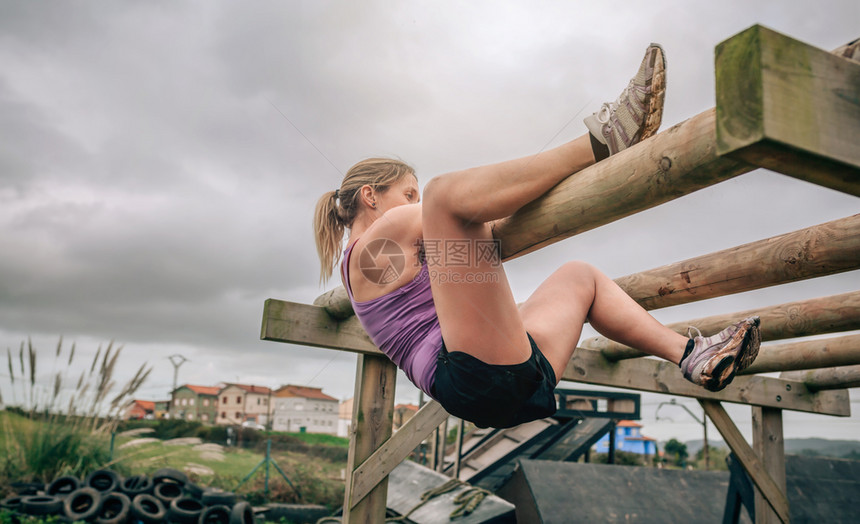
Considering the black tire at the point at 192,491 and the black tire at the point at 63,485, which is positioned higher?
the black tire at the point at 63,485

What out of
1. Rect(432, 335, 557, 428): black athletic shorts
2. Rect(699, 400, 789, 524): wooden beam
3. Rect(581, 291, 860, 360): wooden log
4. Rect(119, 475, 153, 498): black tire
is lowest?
Rect(119, 475, 153, 498): black tire

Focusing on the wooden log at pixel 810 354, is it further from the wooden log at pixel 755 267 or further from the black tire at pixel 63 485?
the black tire at pixel 63 485

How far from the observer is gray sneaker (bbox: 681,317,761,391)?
69.1 inches

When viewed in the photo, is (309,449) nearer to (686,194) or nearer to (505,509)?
(505,509)

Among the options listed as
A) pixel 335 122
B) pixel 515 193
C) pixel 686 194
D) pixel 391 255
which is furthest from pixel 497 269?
pixel 335 122

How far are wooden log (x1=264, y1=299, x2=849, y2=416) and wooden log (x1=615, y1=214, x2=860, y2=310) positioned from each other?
134 cm

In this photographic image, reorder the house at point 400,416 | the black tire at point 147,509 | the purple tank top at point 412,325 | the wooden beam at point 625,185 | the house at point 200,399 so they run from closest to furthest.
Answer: the wooden beam at point 625,185 → the purple tank top at point 412,325 → the black tire at point 147,509 → the house at point 400,416 → the house at point 200,399

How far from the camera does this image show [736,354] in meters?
1.77

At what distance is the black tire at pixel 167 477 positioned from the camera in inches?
258

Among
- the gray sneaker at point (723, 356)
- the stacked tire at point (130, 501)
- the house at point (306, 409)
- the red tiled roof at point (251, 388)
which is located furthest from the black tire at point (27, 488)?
the red tiled roof at point (251, 388)

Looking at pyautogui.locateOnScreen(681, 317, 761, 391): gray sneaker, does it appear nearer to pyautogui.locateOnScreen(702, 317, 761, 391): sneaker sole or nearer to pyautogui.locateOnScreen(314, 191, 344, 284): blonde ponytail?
pyautogui.locateOnScreen(702, 317, 761, 391): sneaker sole

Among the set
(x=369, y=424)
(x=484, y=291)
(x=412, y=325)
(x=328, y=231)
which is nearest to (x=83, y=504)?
(x=369, y=424)

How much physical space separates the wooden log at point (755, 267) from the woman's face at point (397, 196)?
133 cm

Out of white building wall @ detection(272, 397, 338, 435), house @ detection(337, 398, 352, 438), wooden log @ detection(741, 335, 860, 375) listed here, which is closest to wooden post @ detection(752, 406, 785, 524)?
wooden log @ detection(741, 335, 860, 375)
